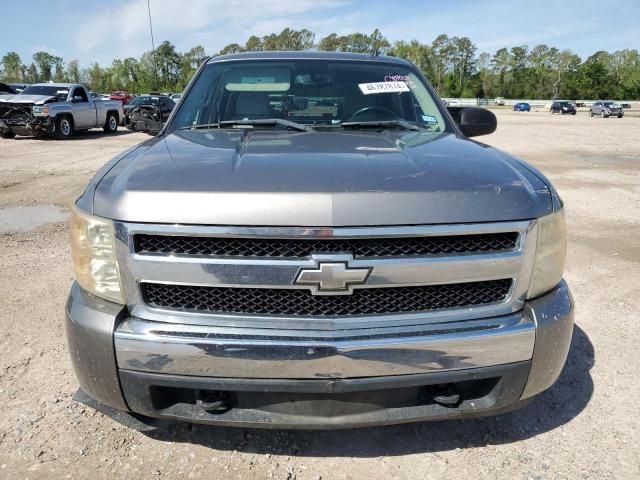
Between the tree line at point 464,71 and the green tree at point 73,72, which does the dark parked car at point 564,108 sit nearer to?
the tree line at point 464,71

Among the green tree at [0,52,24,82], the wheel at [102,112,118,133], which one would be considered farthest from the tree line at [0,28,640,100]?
the wheel at [102,112,118,133]

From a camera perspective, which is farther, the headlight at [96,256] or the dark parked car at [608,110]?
the dark parked car at [608,110]

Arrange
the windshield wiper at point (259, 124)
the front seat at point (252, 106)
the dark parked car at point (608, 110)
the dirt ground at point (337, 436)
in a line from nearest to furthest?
the dirt ground at point (337, 436)
the windshield wiper at point (259, 124)
the front seat at point (252, 106)
the dark parked car at point (608, 110)

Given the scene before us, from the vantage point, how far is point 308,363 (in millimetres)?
1769

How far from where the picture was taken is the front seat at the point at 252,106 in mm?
3041

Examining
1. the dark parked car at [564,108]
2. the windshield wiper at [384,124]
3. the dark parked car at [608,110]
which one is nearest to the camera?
the windshield wiper at [384,124]

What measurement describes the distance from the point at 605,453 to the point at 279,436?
1441mm

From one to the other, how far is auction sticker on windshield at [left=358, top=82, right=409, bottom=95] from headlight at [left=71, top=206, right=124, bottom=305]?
1941 millimetres

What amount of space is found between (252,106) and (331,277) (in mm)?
1688

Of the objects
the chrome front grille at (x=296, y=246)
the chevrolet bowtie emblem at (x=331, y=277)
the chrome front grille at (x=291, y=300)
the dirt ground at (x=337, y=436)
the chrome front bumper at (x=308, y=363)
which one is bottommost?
the dirt ground at (x=337, y=436)

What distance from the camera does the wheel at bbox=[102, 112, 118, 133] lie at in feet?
64.0

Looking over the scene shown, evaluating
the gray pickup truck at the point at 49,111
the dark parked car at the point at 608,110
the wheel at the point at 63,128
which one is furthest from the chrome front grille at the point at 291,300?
the dark parked car at the point at 608,110

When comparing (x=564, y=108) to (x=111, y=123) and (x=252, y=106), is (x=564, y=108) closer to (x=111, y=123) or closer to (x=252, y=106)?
(x=111, y=123)

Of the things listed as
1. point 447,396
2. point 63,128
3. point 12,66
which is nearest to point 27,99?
point 63,128
